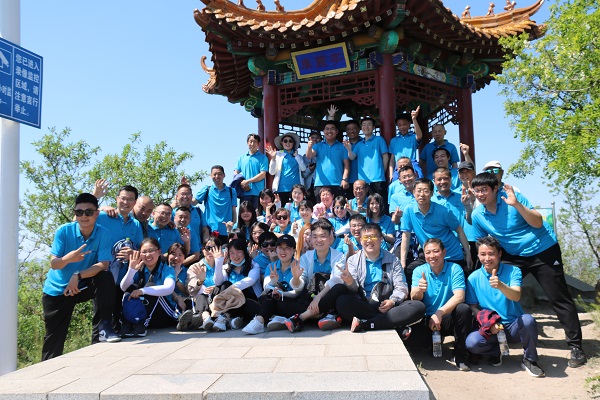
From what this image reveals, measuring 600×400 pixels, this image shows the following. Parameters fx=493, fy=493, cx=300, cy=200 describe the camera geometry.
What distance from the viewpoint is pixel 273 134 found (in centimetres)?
841

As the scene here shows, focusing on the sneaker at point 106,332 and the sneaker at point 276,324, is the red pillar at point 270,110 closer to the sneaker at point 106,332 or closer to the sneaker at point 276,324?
the sneaker at point 276,324

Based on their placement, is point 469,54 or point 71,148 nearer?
point 469,54

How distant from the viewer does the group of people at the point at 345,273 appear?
14.8 ft

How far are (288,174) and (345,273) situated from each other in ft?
11.1

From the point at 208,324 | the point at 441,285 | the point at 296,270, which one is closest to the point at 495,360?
the point at 441,285

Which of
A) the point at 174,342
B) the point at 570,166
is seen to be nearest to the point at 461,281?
the point at 570,166

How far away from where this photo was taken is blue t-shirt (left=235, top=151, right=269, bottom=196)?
7898 millimetres

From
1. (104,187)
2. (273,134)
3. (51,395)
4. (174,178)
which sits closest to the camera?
(51,395)

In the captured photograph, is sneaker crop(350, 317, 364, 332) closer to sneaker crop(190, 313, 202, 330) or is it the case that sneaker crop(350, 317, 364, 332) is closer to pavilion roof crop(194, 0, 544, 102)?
sneaker crop(190, 313, 202, 330)

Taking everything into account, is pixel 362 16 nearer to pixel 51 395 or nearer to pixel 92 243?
pixel 92 243

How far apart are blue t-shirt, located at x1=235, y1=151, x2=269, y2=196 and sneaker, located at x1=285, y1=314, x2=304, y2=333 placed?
11.8ft

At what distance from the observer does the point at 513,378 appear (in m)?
4.29

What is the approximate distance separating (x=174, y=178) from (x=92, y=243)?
10234mm

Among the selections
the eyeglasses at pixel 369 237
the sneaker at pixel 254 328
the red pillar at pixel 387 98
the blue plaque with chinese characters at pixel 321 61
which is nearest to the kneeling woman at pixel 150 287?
the sneaker at pixel 254 328
